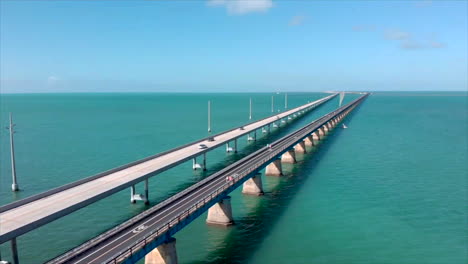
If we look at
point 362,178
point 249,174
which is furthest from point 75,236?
point 362,178

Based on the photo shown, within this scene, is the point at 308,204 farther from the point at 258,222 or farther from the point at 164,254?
the point at 164,254

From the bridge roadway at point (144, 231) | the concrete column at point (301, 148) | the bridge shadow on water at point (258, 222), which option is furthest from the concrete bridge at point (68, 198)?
the concrete column at point (301, 148)

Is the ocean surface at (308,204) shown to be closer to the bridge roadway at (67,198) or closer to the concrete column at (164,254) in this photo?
the concrete column at (164,254)

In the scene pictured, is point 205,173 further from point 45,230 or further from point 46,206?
point 46,206

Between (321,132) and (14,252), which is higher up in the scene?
(14,252)

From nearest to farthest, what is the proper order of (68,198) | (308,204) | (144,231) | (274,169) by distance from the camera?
(144,231), (68,198), (308,204), (274,169)

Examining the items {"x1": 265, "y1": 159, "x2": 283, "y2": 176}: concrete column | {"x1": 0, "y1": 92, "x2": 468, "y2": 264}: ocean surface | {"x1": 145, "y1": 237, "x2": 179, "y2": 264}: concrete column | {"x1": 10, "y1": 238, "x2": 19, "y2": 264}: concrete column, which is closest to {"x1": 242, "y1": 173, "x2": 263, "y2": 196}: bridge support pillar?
{"x1": 0, "y1": 92, "x2": 468, "y2": 264}: ocean surface

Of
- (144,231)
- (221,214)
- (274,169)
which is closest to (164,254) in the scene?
(144,231)
